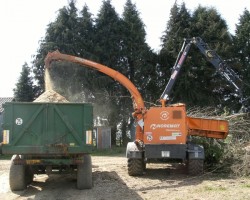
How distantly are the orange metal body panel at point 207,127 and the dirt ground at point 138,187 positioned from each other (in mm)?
1431

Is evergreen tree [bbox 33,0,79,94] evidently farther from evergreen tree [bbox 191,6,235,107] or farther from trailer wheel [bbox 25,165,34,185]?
trailer wheel [bbox 25,165,34,185]

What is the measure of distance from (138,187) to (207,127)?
4.06 metres

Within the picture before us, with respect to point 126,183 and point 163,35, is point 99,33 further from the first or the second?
point 126,183

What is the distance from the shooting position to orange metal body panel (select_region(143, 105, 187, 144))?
530 inches

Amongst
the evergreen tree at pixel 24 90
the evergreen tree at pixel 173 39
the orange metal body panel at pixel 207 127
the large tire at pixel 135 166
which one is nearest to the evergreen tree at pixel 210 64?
the evergreen tree at pixel 173 39

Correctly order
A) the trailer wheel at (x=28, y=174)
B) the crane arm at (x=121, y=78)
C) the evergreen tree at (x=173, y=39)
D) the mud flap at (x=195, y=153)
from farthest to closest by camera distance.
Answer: the evergreen tree at (x=173, y=39)
the crane arm at (x=121, y=78)
the mud flap at (x=195, y=153)
the trailer wheel at (x=28, y=174)

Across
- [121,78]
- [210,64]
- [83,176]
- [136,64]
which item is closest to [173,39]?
[136,64]

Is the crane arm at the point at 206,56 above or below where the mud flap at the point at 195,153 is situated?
above

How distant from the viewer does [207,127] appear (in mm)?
14352

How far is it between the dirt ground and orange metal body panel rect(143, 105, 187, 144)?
119cm

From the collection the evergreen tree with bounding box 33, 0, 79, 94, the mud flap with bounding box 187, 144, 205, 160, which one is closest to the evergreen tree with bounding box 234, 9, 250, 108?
the evergreen tree with bounding box 33, 0, 79, 94

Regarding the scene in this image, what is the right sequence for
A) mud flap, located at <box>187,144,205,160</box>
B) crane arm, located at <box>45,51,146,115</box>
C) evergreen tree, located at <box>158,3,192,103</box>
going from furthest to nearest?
evergreen tree, located at <box>158,3,192,103</box>, crane arm, located at <box>45,51,146,115</box>, mud flap, located at <box>187,144,205,160</box>

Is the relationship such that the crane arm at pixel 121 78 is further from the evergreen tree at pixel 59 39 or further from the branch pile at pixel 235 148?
the evergreen tree at pixel 59 39

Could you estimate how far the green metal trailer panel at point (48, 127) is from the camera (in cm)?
1022
